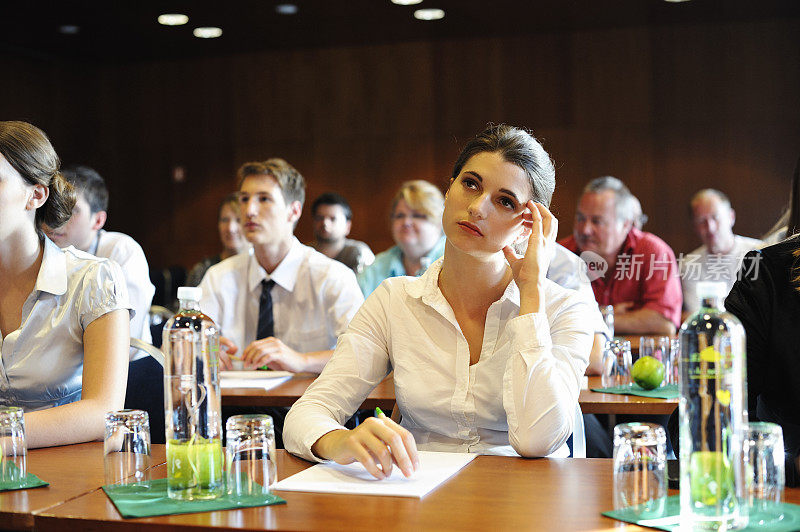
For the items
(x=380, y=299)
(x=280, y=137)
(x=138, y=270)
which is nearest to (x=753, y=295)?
(x=380, y=299)

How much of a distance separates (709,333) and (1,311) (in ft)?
5.72

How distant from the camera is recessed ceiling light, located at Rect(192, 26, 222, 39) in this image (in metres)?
7.90

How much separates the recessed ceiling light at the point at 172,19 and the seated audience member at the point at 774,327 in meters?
6.58

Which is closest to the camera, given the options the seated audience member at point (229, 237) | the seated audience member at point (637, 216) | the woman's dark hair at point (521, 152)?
the woman's dark hair at point (521, 152)

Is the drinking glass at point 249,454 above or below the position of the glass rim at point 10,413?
below

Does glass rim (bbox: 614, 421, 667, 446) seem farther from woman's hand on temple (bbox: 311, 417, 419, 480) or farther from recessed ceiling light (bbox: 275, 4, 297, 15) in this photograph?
recessed ceiling light (bbox: 275, 4, 297, 15)

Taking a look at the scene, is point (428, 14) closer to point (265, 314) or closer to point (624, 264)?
point (624, 264)

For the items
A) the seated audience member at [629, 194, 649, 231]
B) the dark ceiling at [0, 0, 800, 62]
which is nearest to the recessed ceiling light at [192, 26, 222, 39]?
the dark ceiling at [0, 0, 800, 62]

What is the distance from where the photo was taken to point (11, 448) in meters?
1.58

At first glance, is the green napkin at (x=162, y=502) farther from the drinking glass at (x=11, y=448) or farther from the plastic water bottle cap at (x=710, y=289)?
the plastic water bottle cap at (x=710, y=289)

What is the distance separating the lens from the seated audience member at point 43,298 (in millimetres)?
2158

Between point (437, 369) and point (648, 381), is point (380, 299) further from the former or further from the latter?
point (648, 381)

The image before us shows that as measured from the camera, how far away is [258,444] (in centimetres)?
150

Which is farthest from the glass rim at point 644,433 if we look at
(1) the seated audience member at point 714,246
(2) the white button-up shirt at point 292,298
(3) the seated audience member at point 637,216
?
(1) the seated audience member at point 714,246
